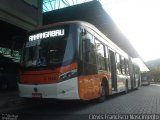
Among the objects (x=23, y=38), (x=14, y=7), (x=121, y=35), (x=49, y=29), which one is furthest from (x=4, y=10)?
(x=121, y=35)

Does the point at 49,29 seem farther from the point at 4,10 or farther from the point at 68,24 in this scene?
the point at 4,10

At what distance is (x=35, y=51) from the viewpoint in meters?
10.6

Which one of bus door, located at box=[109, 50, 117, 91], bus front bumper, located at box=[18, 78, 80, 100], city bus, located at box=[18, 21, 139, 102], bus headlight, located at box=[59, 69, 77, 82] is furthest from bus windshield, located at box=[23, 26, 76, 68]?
bus door, located at box=[109, 50, 117, 91]

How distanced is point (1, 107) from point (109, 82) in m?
5.45

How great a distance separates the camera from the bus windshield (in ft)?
32.7

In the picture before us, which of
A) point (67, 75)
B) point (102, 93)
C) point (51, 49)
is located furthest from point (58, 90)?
point (102, 93)

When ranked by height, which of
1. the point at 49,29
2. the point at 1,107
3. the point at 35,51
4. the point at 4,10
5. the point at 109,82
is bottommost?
the point at 1,107

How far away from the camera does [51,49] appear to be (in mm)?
10266

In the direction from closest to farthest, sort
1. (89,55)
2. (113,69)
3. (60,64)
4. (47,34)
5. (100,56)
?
1. (60,64)
2. (47,34)
3. (89,55)
4. (100,56)
5. (113,69)

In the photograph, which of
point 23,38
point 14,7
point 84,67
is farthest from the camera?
point 14,7

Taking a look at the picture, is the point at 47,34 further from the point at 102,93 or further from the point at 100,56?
the point at 102,93

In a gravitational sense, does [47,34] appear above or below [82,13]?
below

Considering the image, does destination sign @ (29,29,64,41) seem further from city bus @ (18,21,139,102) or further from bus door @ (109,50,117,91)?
bus door @ (109,50,117,91)

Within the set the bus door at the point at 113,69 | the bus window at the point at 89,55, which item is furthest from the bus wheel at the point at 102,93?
the bus door at the point at 113,69
